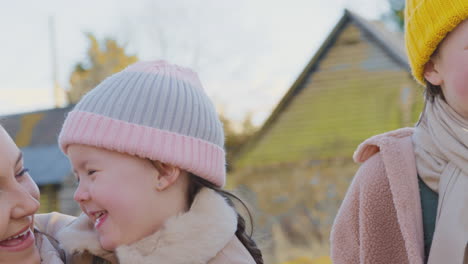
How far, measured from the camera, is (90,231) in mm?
2035

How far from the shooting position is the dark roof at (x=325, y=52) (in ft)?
47.4

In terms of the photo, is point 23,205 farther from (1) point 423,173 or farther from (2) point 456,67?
(2) point 456,67

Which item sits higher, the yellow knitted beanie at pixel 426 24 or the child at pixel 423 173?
the yellow knitted beanie at pixel 426 24

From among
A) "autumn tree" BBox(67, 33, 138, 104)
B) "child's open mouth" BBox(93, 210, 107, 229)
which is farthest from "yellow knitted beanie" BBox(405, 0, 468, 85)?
"autumn tree" BBox(67, 33, 138, 104)

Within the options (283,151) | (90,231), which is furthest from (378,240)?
(283,151)

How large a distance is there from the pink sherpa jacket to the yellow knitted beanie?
0.27 m

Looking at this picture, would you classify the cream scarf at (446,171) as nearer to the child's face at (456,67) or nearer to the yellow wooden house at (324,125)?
the child's face at (456,67)

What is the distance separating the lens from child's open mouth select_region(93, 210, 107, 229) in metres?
2.00

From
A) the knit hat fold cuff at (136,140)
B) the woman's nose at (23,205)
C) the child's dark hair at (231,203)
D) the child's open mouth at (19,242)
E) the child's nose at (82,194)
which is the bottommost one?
the child's dark hair at (231,203)

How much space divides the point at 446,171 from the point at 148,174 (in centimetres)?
90

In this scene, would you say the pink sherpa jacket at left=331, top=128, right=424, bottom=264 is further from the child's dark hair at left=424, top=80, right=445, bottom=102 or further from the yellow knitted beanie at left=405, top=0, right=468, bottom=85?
Result: the yellow knitted beanie at left=405, top=0, right=468, bottom=85

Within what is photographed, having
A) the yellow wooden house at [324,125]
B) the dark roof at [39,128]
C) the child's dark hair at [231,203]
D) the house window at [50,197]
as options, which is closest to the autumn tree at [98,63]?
the dark roof at [39,128]

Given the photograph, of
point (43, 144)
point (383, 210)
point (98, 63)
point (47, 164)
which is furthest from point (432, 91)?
point (98, 63)

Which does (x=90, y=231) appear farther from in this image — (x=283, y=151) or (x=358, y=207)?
(x=283, y=151)
